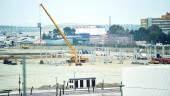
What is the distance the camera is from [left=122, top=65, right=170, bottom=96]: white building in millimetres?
13297

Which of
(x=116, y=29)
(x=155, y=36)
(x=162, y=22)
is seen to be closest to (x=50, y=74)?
(x=155, y=36)

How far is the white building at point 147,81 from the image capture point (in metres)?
13.3

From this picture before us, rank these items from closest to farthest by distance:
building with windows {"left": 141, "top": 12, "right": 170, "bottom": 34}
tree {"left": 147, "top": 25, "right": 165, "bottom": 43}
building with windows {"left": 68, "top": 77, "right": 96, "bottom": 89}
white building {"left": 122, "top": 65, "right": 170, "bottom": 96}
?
white building {"left": 122, "top": 65, "right": 170, "bottom": 96}, building with windows {"left": 68, "top": 77, "right": 96, "bottom": 89}, tree {"left": 147, "top": 25, "right": 165, "bottom": 43}, building with windows {"left": 141, "top": 12, "right": 170, "bottom": 34}

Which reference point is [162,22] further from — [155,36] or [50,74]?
[50,74]

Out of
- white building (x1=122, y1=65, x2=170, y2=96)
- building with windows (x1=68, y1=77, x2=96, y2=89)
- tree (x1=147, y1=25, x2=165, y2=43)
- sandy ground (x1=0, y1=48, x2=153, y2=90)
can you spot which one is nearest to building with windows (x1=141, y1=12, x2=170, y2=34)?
tree (x1=147, y1=25, x2=165, y2=43)

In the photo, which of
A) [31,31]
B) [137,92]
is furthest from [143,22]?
[137,92]

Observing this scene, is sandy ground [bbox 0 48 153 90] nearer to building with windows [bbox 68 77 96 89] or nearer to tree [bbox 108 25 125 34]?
building with windows [bbox 68 77 96 89]

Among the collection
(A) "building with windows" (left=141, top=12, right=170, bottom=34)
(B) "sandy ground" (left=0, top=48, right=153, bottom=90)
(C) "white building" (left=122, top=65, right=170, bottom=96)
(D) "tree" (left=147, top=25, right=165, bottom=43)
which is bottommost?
(B) "sandy ground" (left=0, top=48, right=153, bottom=90)

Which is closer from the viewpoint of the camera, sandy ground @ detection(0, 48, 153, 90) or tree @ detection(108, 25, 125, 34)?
sandy ground @ detection(0, 48, 153, 90)

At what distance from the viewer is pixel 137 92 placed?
14344 millimetres

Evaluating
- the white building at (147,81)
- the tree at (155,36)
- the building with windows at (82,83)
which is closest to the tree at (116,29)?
the tree at (155,36)

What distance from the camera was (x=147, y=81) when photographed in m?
13.9

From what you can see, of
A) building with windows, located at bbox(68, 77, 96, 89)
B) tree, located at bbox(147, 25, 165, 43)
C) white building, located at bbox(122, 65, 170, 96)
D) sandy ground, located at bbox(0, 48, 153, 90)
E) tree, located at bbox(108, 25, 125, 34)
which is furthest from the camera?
tree, located at bbox(108, 25, 125, 34)

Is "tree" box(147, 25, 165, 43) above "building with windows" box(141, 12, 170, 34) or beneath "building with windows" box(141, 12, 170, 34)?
beneath
